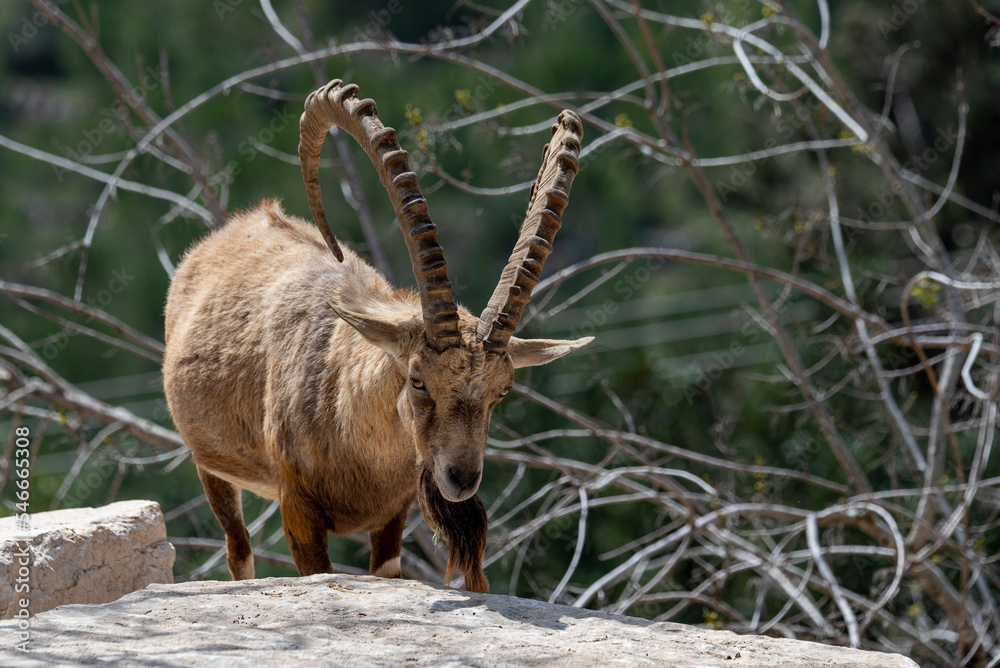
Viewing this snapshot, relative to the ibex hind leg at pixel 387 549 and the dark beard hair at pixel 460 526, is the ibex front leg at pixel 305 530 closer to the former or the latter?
the ibex hind leg at pixel 387 549

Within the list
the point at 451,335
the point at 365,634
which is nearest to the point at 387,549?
the point at 451,335

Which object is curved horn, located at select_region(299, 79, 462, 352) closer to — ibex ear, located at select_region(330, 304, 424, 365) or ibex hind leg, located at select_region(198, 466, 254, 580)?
ibex ear, located at select_region(330, 304, 424, 365)

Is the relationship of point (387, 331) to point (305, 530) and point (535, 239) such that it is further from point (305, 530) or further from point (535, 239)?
point (305, 530)

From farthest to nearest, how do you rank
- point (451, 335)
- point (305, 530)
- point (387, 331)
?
point (305, 530) < point (387, 331) < point (451, 335)

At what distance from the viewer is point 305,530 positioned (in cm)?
416

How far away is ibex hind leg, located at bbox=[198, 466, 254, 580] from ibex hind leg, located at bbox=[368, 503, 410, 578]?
38.8 inches

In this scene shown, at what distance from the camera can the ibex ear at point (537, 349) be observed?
4.02 meters

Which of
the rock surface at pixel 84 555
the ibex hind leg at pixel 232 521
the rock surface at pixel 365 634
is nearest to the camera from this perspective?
the rock surface at pixel 365 634

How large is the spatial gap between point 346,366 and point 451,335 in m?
0.68

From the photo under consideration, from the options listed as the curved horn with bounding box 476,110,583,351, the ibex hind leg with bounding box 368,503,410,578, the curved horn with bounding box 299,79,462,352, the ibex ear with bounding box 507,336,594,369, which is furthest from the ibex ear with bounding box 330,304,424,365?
the ibex hind leg with bounding box 368,503,410,578

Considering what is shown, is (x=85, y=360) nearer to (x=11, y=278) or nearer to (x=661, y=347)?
(x=11, y=278)

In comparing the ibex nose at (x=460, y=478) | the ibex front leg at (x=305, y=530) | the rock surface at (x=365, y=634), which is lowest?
the rock surface at (x=365, y=634)

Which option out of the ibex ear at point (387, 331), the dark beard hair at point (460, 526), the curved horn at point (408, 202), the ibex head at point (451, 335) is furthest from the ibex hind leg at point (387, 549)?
the curved horn at point (408, 202)

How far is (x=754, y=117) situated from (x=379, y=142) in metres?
10.0
